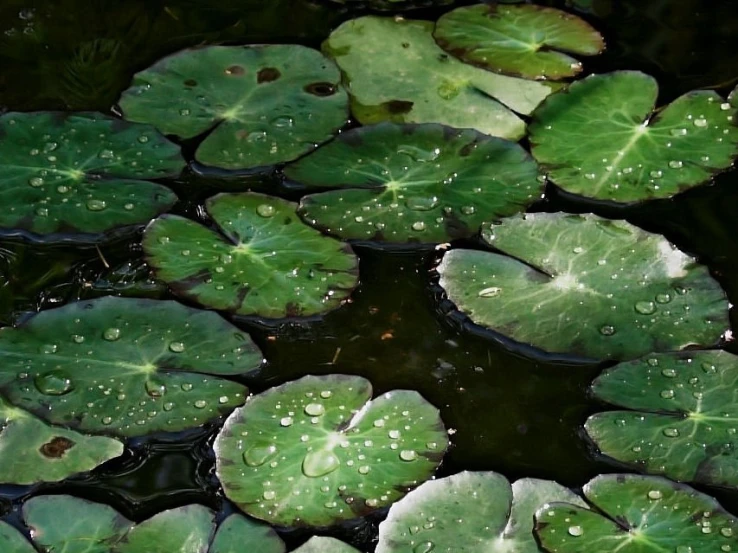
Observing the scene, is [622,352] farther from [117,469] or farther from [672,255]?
[117,469]

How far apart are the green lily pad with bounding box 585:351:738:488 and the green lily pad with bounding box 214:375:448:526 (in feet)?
0.97

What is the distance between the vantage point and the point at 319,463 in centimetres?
164

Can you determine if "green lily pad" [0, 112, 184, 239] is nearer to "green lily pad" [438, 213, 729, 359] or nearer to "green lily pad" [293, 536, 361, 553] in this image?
"green lily pad" [438, 213, 729, 359]

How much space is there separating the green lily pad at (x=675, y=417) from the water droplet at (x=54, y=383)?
879mm

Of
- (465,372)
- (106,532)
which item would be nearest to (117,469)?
(106,532)

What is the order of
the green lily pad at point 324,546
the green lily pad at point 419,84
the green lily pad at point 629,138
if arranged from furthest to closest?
1. the green lily pad at point 419,84
2. the green lily pad at point 629,138
3. the green lily pad at point 324,546

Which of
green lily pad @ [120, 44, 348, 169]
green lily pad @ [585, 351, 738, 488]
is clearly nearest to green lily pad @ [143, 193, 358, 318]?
green lily pad @ [120, 44, 348, 169]

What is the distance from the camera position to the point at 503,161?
7.04 ft

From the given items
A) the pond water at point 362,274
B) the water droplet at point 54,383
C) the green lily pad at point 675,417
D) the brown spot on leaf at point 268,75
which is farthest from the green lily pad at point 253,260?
the green lily pad at point 675,417

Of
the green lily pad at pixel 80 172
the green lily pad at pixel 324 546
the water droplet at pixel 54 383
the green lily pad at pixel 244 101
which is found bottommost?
the green lily pad at pixel 324 546

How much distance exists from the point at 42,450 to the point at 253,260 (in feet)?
1.72

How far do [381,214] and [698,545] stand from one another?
0.86 meters

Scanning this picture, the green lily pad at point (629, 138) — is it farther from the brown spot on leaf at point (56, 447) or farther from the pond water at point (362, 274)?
the brown spot on leaf at point (56, 447)

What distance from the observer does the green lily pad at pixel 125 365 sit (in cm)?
171
